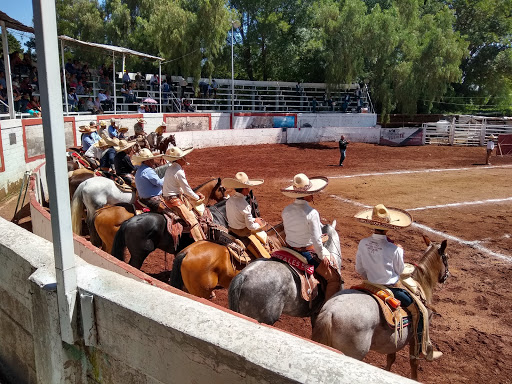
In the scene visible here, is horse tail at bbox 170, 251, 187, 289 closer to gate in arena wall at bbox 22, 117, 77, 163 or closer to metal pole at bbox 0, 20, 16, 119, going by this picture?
gate in arena wall at bbox 22, 117, 77, 163

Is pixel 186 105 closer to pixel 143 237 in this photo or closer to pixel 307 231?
pixel 143 237

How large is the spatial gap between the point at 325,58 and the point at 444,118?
43.7ft

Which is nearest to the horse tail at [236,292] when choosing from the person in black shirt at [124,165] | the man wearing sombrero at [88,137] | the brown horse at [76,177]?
the person in black shirt at [124,165]

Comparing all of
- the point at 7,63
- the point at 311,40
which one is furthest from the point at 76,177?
the point at 311,40

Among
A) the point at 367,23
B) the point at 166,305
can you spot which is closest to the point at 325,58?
the point at 367,23

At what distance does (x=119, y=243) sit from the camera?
7.38 metres

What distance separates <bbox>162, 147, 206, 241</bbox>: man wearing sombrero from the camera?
7547 millimetres

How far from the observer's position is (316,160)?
78.8 feet

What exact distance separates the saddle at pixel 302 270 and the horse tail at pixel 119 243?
3.13m

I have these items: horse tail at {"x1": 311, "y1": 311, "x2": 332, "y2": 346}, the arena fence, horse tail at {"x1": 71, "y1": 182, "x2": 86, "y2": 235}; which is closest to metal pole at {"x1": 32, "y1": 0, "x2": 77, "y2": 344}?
horse tail at {"x1": 311, "y1": 311, "x2": 332, "y2": 346}

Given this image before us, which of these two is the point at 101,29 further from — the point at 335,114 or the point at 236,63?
the point at 335,114

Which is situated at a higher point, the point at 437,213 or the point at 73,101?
the point at 73,101

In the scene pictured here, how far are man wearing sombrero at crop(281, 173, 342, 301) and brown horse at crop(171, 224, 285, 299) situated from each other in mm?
911

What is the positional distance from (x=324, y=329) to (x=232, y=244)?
2.34 m
